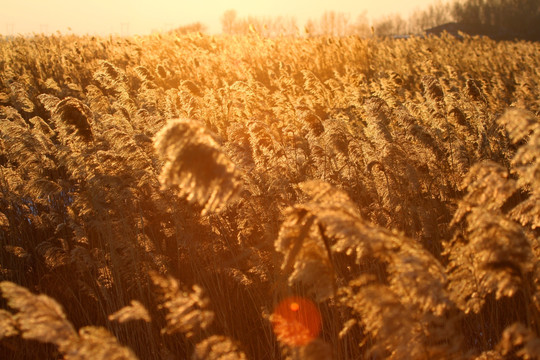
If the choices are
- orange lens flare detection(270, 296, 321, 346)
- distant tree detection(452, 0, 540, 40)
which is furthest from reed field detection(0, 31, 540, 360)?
distant tree detection(452, 0, 540, 40)

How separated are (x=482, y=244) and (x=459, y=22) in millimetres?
73078

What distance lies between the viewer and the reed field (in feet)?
5.66

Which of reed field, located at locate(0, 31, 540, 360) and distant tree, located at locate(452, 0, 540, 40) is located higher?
distant tree, located at locate(452, 0, 540, 40)

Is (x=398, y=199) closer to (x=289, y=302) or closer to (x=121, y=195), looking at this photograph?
(x=289, y=302)

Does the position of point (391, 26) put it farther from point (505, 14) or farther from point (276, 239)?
point (276, 239)

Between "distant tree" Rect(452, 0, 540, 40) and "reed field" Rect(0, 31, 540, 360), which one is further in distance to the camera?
"distant tree" Rect(452, 0, 540, 40)

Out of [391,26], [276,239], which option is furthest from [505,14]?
[276,239]

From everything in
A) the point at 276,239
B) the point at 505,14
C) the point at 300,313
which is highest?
the point at 505,14

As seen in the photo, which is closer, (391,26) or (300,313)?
(300,313)

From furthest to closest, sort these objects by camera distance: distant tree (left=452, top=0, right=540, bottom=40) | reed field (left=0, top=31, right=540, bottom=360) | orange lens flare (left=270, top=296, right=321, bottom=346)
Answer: distant tree (left=452, top=0, right=540, bottom=40) → orange lens flare (left=270, top=296, right=321, bottom=346) → reed field (left=0, top=31, right=540, bottom=360)

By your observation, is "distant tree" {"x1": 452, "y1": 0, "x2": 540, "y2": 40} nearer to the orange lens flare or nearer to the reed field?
the reed field

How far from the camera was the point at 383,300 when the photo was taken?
5.43 ft

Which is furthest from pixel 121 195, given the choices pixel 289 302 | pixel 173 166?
pixel 173 166

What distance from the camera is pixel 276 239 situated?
3.49 m
